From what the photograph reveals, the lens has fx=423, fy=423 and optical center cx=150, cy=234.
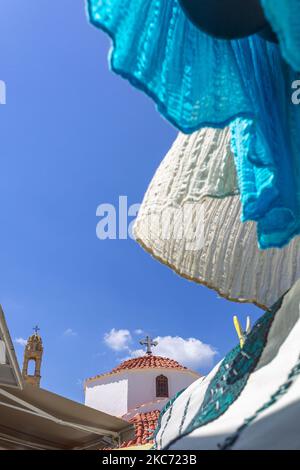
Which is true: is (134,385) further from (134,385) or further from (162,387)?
(162,387)

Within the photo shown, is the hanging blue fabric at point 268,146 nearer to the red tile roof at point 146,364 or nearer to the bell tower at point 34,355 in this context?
the red tile roof at point 146,364

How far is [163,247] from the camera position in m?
2.20

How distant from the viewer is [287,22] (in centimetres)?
107

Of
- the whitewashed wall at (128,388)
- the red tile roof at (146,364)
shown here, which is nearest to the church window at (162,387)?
the whitewashed wall at (128,388)

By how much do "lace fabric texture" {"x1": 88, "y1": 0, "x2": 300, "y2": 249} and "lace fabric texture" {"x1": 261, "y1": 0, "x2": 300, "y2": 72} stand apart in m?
0.36

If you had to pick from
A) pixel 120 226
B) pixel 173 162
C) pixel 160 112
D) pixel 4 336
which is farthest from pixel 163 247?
pixel 4 336

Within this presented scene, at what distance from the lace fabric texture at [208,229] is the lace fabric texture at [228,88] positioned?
0.21 m

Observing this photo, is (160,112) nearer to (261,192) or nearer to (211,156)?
(261,192)

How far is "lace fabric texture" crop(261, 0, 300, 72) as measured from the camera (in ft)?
3.48

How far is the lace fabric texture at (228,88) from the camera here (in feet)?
4.19

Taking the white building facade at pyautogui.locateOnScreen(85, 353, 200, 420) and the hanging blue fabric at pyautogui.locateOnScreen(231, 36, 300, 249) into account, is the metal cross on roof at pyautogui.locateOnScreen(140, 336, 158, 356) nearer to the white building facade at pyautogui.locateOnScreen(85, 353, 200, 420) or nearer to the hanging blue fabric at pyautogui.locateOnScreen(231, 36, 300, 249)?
the white building facade at pyautogui.locateOnScreen(85, 353, 200, 420)

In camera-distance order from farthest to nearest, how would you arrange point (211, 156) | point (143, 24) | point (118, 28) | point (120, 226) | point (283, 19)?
1. point (120, 226)
2. point (211, 156)
3. point (143, 24)
4. point (118, 28)
5. point (283, 19)

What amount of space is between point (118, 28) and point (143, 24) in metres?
0.14
